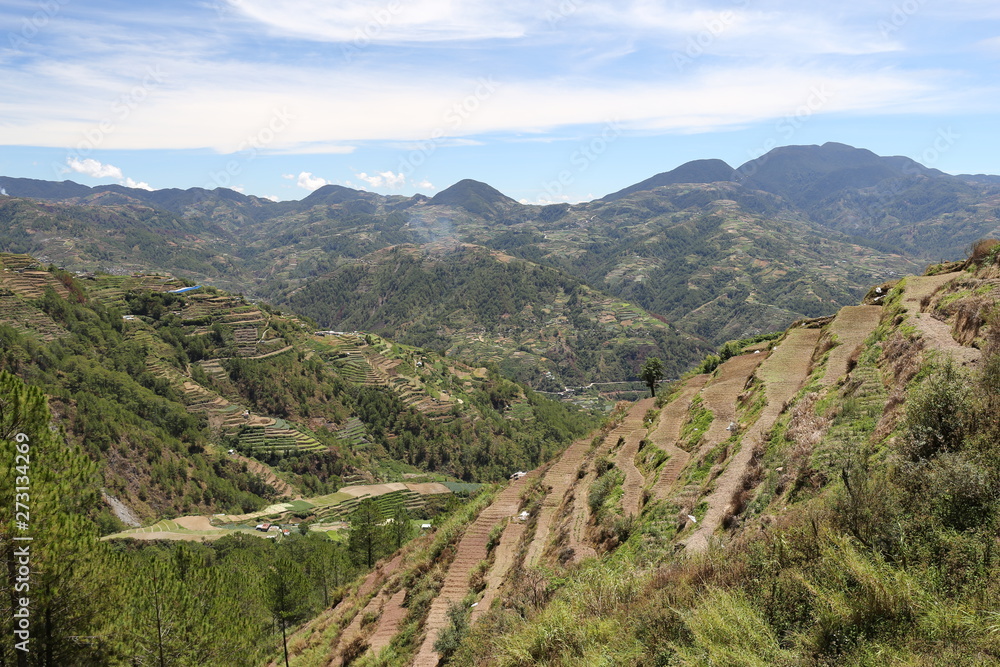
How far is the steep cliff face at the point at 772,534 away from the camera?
7.05 meters

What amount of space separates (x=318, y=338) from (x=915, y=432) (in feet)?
526

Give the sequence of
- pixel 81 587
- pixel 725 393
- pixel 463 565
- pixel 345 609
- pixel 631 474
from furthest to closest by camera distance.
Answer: pixel 725 393, pixel 345 609, pixel 631 474, pixel 463 565, pixel 81 587

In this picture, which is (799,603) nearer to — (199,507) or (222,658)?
(222,658)

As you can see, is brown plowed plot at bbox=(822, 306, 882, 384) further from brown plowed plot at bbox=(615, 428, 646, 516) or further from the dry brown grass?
brown plowed plot at bbox=(615, 428, 646, 516)

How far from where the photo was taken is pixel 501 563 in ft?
66.9

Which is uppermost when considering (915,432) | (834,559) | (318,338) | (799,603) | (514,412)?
(915,432)

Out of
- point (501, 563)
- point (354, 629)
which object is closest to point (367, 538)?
point (354, 629)

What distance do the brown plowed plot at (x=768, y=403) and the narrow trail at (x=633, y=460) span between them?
153 inches

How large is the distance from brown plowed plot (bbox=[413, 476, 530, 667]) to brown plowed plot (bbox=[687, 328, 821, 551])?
847 centimetres

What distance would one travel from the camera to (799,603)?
25.5 feet

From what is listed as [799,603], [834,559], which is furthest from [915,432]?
[799,603]

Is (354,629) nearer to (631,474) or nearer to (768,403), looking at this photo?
(631,474)

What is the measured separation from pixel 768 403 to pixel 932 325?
5.88m

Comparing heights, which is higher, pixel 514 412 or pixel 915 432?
pixel 915 432
